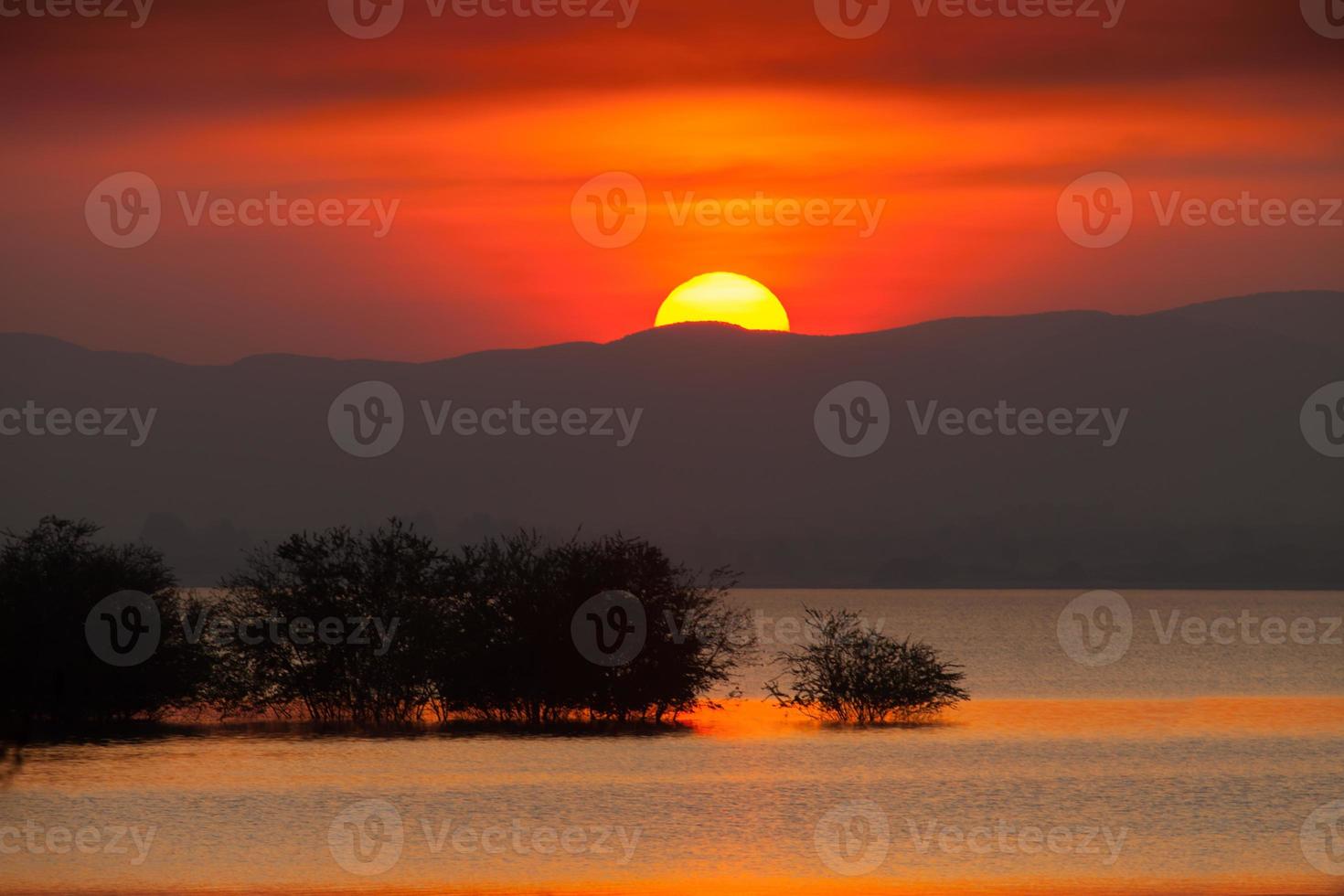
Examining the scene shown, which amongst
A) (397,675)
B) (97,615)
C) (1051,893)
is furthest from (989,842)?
(97,615)

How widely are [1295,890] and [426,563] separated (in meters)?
25.5

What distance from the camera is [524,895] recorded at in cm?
2497

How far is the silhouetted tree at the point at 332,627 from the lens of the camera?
1751 inches
